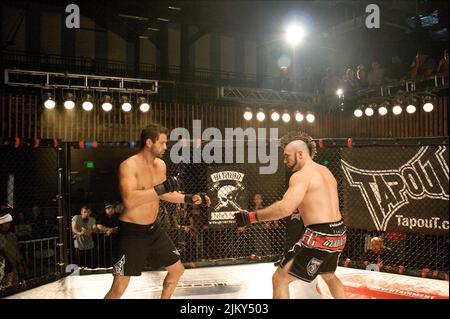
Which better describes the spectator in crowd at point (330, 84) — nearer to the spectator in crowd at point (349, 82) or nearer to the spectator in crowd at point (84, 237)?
the spectator in crowd at point (349, 82)

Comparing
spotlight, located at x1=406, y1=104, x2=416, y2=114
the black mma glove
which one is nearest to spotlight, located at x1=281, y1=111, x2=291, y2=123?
spotlight, located at x1=406, y1=104, x2=416, y2=114

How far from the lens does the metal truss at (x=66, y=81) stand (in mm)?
7844

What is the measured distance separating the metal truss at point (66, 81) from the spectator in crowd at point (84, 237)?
2.90 meters

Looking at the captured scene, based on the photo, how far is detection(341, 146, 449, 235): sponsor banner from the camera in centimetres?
408

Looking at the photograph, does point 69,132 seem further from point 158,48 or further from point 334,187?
point 334,187

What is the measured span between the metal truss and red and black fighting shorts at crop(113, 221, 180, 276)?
5.43 m

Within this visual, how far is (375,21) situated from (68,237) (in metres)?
8.37

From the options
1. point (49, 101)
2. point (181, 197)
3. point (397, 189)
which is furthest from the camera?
point (49, 101)

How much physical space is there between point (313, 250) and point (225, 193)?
6.71 ft

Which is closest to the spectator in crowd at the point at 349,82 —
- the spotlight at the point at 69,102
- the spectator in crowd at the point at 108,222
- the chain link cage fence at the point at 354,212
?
the chain link cage fence at the point at 354,212

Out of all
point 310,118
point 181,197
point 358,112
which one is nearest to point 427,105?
point 358,112

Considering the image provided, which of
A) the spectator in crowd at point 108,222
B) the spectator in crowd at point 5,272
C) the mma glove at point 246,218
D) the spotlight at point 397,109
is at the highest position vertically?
the spotlight at point 397,109

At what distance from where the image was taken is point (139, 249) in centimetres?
316

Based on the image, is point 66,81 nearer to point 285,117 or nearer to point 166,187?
point 285,117
